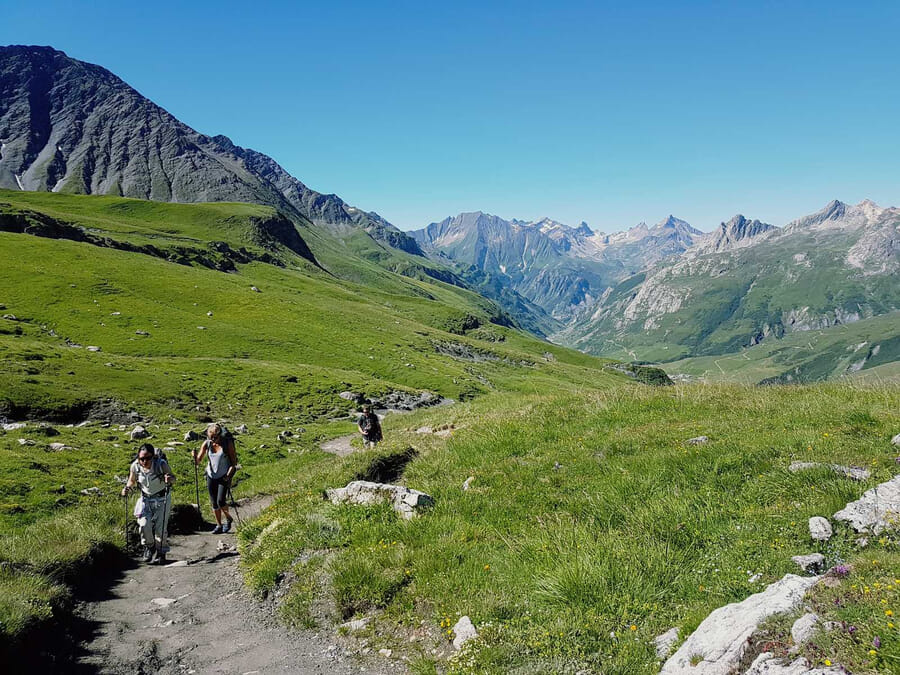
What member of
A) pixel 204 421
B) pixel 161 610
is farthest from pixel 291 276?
pixel 161 610

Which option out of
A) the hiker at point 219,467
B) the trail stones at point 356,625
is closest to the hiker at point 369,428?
the hiker at point 219,467

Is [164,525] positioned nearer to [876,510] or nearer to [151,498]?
[151,498]

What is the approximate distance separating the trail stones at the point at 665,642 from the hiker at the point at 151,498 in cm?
1287

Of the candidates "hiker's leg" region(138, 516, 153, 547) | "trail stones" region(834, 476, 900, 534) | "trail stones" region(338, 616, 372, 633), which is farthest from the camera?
"hiker's leg" region(138, 516, 153, 547)

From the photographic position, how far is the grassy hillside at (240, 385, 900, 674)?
6500 mm

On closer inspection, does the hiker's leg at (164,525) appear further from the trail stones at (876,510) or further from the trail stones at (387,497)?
the trail stones at (876,510)

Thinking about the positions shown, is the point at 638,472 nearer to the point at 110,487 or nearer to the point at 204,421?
the point at 110,487

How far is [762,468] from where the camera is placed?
9586 millimetres

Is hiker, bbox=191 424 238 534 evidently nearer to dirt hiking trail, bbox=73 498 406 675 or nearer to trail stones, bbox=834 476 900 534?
dirt hiking trail, bbox=73 498 406 675

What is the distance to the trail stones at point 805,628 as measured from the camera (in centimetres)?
479

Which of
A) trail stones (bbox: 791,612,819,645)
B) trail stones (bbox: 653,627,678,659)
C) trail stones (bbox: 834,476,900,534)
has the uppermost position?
trail stones (bbox: 834,476,900,534)

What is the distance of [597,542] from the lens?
322 inches

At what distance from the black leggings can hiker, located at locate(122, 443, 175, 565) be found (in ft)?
5.42

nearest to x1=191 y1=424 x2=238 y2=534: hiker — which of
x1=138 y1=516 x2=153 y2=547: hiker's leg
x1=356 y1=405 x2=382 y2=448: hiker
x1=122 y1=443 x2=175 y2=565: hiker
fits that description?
x1=122 y1=443 x2=175 y2=565: hiker
